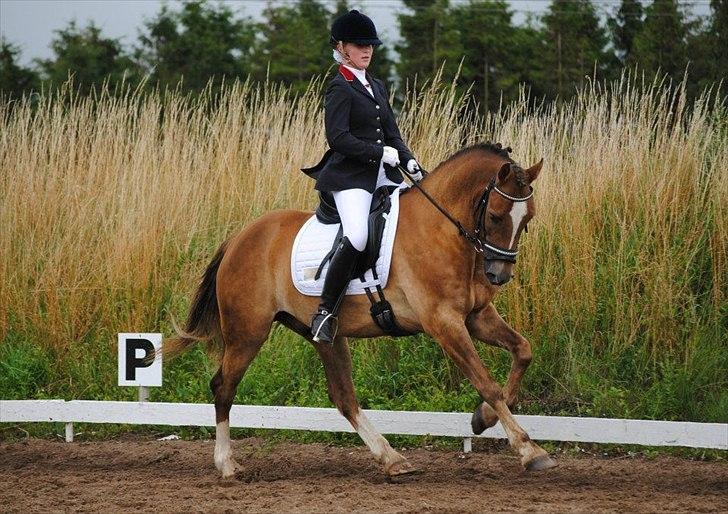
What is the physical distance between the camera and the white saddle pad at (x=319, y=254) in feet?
20.2

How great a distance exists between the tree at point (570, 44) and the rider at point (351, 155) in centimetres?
1403

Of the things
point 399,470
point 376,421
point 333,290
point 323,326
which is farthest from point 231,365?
point 399,470

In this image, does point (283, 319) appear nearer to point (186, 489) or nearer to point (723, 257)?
point (186, 489)

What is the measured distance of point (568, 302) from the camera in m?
8.07

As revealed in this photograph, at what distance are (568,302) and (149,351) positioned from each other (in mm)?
3267

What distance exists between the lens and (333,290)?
6199 millimetres

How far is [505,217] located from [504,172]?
0.25m

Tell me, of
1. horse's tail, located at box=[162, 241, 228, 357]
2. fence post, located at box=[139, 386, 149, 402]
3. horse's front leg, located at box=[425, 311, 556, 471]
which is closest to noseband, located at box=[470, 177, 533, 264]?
horse's front leg, located at box=[425, 311, 556, 471]

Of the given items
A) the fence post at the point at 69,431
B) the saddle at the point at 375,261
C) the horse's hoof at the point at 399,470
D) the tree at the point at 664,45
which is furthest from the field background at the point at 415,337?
the tree at the point at 664,45

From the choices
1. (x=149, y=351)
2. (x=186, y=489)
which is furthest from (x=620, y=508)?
(x=149, y=351)

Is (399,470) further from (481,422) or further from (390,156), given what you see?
(390,156)

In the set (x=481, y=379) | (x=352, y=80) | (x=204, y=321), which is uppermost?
(x=352, y=80)

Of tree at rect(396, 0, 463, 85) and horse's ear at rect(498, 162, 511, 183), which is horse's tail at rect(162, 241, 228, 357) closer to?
horse's ear at rect(498, 162, 511, 183)

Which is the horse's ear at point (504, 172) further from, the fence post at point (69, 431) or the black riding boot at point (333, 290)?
the fence post at point (69, 431)
